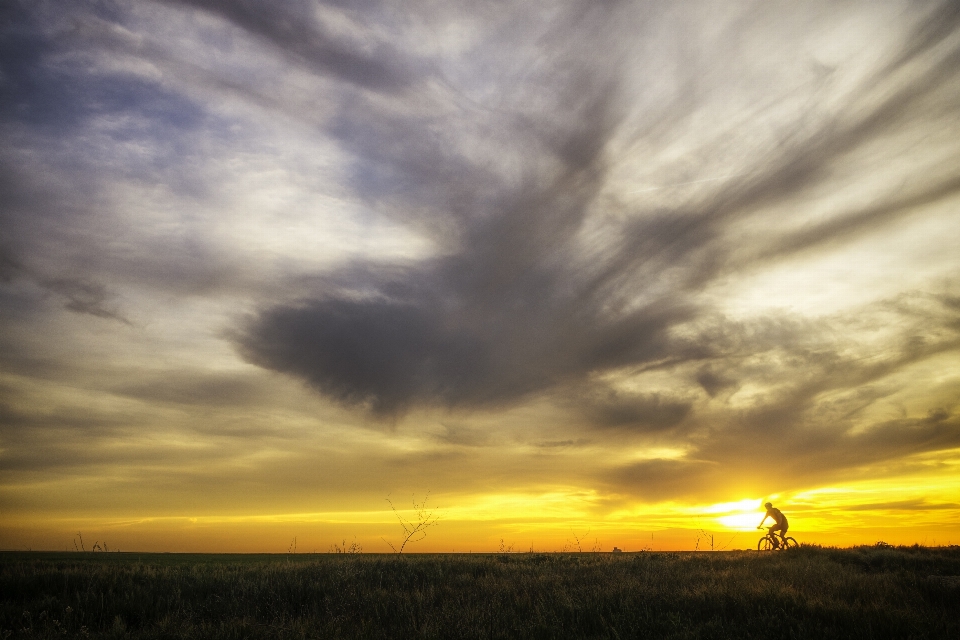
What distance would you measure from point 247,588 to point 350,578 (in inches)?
130

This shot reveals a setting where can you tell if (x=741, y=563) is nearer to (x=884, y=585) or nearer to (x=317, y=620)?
Result: (x=884, y=585)

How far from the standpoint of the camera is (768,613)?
12.0 m

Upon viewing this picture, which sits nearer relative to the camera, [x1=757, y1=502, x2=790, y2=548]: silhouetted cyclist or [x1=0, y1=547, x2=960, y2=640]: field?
[x1=0, y1=547, x2=960, y2=640]: field

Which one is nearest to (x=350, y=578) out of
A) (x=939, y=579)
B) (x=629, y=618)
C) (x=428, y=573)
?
(x=428, y=573)

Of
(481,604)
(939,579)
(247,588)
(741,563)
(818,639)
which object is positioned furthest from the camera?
(741,563)

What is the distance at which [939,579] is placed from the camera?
1731 centimetres

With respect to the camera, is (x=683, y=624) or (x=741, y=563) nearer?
(x=683, y=624)

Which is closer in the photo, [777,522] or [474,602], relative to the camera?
[474,602]

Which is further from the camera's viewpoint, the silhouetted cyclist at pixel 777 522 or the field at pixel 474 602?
the silhouetted cyclist at pixel 777 522

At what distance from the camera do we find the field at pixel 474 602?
450 inches

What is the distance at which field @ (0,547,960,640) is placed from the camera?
11430mm

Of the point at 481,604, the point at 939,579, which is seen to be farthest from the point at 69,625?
the point at 939,579

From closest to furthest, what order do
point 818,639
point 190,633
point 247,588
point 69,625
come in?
point 818,639
point 190,633
point 69,625
point 247,588

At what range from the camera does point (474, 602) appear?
1458 centimetres
